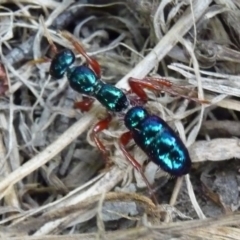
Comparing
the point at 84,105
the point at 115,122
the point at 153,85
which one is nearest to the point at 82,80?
the point at 84,105

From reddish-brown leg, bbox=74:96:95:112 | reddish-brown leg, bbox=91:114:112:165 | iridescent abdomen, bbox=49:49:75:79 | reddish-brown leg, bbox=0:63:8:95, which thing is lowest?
reddish-brown leg, bbox=91:114:112:165

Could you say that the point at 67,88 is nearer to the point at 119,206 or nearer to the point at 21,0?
the point at 21,0

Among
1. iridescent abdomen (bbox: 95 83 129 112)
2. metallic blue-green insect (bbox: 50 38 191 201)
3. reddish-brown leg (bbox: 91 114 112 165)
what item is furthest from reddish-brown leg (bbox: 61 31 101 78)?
reddish-brown leg (bbox: 91 114 112 165)

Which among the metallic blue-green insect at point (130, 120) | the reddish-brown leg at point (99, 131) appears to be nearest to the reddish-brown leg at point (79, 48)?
the metallic blue-green insect at point (130, 120)

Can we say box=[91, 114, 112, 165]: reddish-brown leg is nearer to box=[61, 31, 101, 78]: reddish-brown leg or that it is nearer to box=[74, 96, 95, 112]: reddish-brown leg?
box=[74, 96, 95, 112]: reddish-brown leg

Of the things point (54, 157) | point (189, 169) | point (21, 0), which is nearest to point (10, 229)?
point (54, 157)

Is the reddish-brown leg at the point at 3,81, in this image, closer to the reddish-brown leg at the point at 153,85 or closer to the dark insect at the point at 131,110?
the dark insect at the point at 131,110

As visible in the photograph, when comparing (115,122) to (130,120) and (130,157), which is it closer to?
(130,120)

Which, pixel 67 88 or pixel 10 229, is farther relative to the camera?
pixel 67 88
